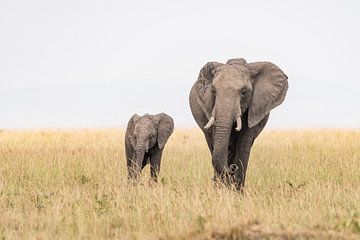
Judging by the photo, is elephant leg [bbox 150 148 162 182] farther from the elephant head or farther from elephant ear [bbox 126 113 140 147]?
the elephant head

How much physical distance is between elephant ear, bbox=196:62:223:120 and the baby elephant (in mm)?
2595

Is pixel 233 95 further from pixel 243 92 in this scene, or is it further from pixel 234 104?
pixel 243 92

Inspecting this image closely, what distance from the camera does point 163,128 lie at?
14.3m

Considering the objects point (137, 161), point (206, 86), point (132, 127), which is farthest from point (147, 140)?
point (206, 86)

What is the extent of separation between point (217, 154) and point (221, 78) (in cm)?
120

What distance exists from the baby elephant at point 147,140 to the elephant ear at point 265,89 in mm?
3163

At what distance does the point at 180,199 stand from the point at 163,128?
13.1 ft

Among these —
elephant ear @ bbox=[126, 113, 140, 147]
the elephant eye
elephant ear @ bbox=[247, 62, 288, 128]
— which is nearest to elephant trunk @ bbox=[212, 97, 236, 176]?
the elephant eye

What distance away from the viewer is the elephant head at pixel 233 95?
34.1 ft

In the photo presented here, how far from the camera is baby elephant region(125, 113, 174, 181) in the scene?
13.7 metres

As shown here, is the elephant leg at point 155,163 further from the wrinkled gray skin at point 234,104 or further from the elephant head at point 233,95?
the elephant head at point 233,95

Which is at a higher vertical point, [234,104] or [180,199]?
[234,104]

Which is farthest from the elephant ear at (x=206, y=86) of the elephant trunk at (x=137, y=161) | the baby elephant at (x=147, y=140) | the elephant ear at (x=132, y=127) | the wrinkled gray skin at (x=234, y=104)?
the elephant ear at (x=132, y=127)

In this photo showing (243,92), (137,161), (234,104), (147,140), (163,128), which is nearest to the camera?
(234,104)
